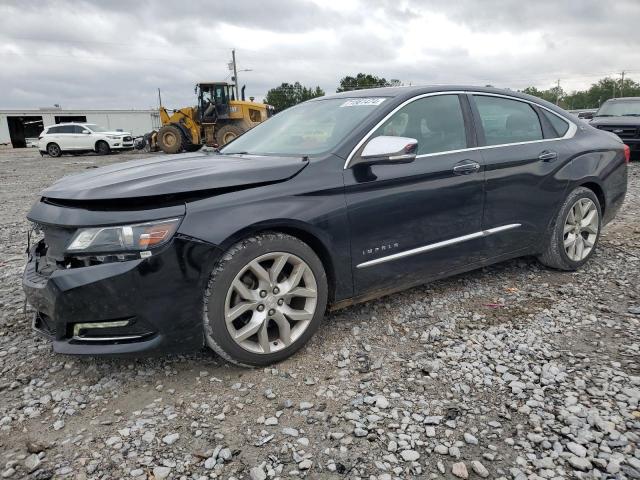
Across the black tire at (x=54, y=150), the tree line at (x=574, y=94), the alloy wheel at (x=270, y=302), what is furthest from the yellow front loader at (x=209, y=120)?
the tree line at (x=574, y=94)

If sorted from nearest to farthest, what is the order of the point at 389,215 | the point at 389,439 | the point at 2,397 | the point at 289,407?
the point at 389,439 → the point at 289,407 → the point at 2,397 → the point at 389,215

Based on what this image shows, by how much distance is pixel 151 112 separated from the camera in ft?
135

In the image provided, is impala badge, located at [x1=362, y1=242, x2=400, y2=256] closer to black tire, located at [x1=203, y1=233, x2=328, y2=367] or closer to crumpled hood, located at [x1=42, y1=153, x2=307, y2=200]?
black tire, located at [x1=203, y1=233, x2=328, y2=367]

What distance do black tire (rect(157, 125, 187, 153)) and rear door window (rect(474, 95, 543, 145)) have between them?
59.7 feet

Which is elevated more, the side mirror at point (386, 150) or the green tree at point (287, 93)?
the green tree at point (287, 93)

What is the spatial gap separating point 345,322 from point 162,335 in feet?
4.28

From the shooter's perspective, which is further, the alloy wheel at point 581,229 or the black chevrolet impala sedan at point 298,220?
the alloy wheel at point 581,229

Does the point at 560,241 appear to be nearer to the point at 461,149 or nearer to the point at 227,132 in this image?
the point at 461,149

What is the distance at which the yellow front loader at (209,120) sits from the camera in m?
20.2

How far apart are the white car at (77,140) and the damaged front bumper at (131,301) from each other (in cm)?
2393

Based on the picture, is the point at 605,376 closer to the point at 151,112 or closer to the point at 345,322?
the point at 345,322

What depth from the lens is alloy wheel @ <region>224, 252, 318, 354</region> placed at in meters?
2.57

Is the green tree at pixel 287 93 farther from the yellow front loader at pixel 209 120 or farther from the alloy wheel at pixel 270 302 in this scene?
the alloy wheel at pixel 270 302

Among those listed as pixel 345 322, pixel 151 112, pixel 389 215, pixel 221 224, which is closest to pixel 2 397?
pixel 221 224
